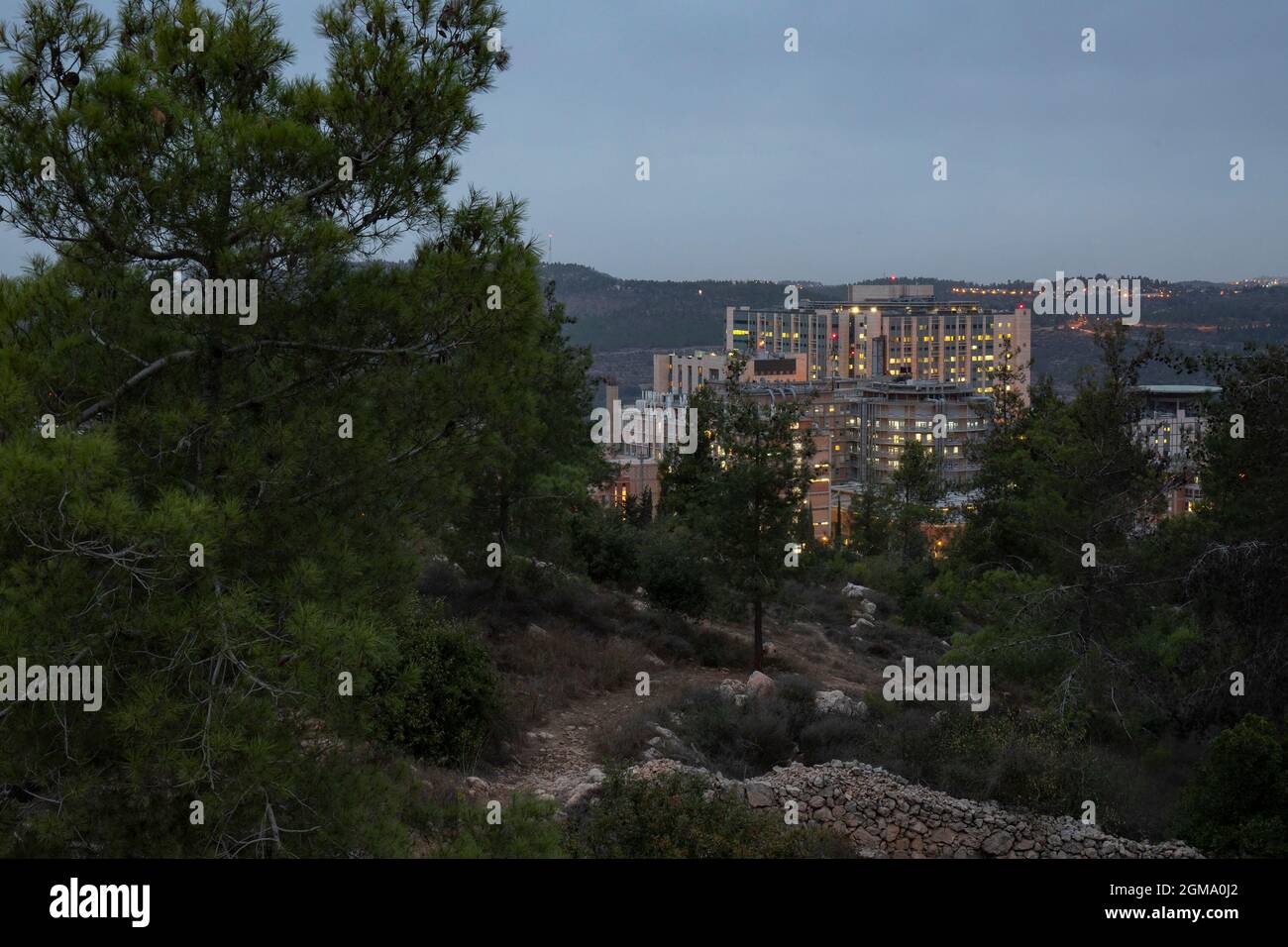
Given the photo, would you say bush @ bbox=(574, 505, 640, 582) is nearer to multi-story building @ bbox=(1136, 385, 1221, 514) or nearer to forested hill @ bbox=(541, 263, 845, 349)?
multi-story building @ bbox=(1136, 385, 1221, 514)

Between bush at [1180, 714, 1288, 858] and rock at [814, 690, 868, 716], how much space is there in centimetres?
441

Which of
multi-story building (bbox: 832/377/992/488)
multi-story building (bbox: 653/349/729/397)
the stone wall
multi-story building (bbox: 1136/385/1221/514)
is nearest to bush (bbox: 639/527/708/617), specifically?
multi-story building (bbox: 1136/385/1221/514)

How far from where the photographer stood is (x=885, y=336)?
533 feet

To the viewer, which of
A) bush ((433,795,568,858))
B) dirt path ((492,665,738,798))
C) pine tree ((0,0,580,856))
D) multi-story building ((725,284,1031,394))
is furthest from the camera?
multi-story building ((725,284,1031,394))

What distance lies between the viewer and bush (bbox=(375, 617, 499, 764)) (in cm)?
1096

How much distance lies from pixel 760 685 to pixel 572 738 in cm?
372

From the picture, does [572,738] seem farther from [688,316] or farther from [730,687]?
[688,316]

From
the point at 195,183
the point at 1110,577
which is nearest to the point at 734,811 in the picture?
the point at 195,183

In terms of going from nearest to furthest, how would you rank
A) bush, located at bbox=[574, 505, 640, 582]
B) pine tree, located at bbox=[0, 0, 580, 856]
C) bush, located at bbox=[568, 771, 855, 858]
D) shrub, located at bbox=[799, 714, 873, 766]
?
pine tree, located at bbox=[0, 0, 580, 856] → bush, located at bbox=[568, 771, 855, 858] → shrub, located at bbox=[799, 714, 873, 766] → bush, located at bbox=[574, 505, 640, 582]

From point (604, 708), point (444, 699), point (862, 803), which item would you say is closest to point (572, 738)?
point (604, 708)

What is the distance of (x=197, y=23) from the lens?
6133 mm

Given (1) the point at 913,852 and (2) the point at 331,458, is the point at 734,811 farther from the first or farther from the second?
(2) the point at 331,458

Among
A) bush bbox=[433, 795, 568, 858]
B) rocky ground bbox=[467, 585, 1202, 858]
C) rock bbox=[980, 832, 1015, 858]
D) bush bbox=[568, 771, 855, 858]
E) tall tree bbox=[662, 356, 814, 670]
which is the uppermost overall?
tall tree bbox=[662, 356, 814, 670]

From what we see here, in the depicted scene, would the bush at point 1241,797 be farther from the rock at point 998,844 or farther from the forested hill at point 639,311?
the forested hill at point 639,311
